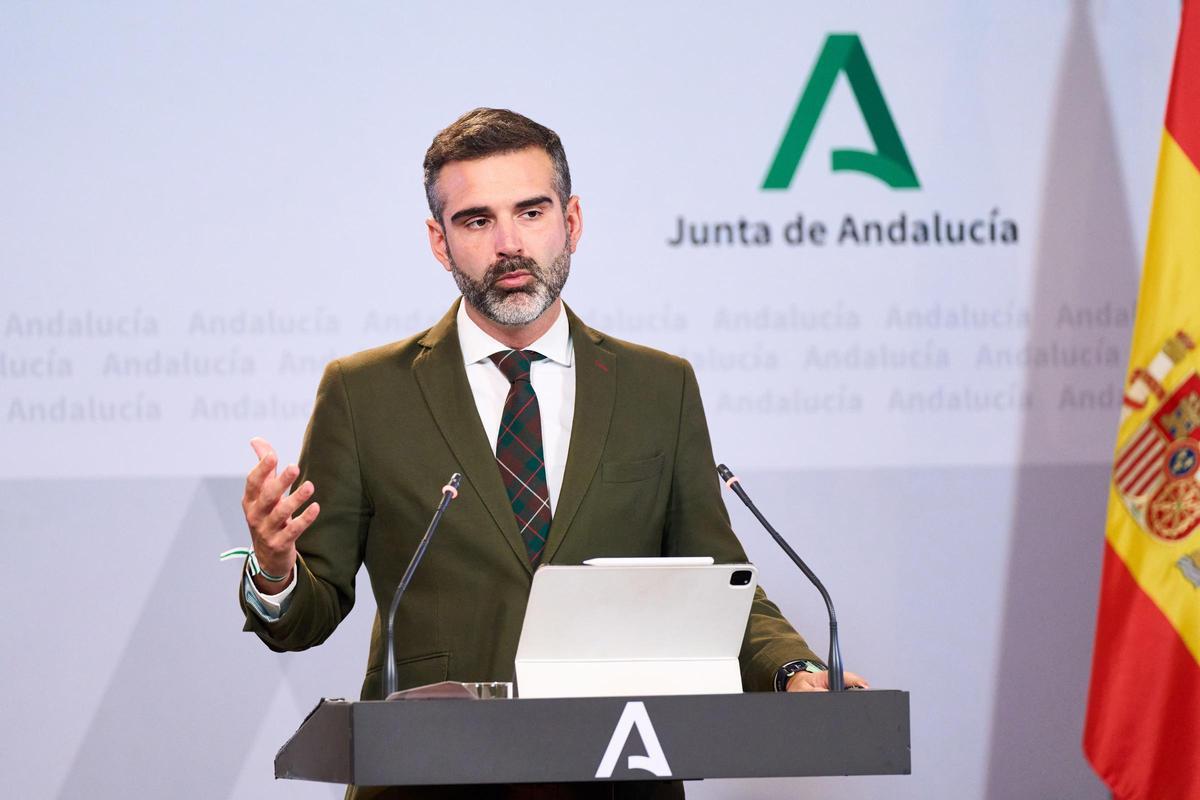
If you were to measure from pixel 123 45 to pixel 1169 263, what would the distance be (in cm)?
314

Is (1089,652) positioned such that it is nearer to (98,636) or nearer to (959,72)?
(959,72)

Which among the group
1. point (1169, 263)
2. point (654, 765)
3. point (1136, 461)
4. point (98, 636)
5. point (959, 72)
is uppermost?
point (959, 72)

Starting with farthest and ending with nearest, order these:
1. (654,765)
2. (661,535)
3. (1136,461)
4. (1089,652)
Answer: (1089,652) < (1136,461) < (661,535) < (654,765)

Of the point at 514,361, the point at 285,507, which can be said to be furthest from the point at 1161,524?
the point at 285,507

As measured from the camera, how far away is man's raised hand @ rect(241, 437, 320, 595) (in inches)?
78.6

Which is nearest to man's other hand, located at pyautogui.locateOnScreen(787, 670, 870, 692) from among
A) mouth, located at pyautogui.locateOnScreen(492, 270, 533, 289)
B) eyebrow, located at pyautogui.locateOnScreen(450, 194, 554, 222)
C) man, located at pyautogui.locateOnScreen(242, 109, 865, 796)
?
man, located at pyautogui.locateOnScreen(242, 109, 865, 796)

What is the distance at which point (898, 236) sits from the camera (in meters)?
4.34

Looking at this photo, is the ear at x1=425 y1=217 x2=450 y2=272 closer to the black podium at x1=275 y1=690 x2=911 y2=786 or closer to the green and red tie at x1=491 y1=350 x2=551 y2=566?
the green and red tie at x1=491 y1=350 x2=551 y2=566

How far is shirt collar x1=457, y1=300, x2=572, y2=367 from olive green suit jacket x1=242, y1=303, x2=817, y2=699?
0.03 m

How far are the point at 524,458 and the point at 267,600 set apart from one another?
1.83ft

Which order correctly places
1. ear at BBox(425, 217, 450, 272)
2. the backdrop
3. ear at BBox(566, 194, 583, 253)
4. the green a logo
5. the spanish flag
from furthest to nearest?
1. the green a logo
2. the backdrop
3. the spanish flag
4. ear at BBox(566, 194, 583, 253)
5. ear at BBox(425, 217, 450, 272)

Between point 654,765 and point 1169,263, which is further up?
point 1169,263

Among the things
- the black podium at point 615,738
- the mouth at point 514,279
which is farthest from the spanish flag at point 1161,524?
the black podium at point 615,738

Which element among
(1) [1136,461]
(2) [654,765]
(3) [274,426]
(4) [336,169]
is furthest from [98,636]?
(1) [1136,461]
